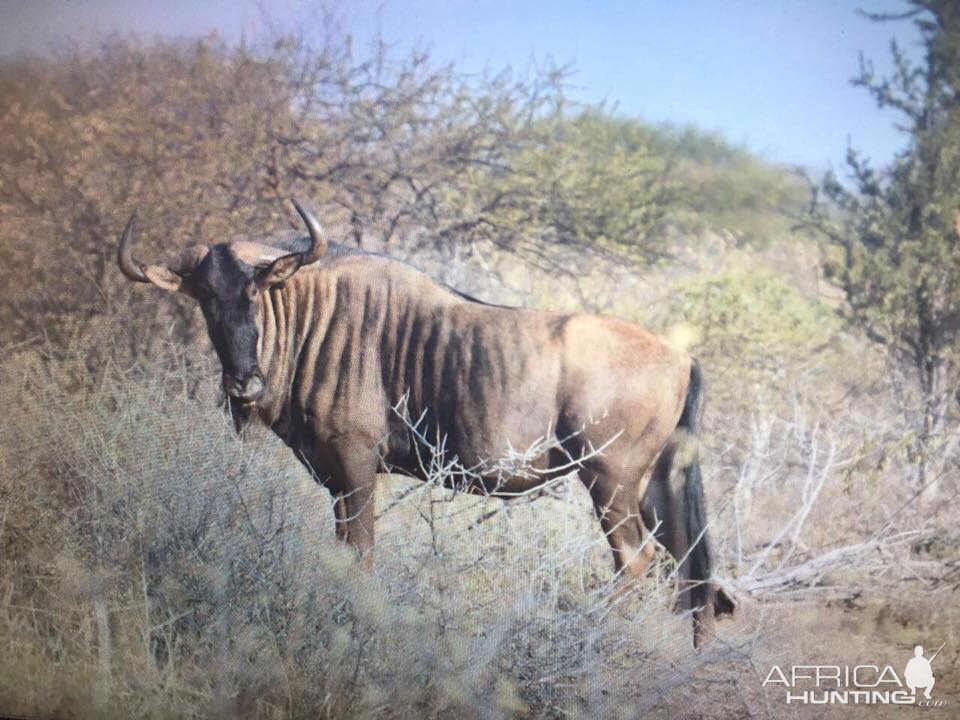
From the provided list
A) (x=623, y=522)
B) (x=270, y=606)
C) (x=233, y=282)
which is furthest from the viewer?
(x=233, y=282)

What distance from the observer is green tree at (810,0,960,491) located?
381 centimetres

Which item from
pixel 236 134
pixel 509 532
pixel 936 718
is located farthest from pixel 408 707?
pixel 236 134

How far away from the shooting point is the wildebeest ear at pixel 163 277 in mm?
3994

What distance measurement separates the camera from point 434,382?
4.02 meters

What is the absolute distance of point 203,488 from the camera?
3586 millimetres

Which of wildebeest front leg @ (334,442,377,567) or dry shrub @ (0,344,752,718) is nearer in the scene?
dry shrub @ (0,344,752,718)

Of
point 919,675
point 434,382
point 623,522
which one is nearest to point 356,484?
point 434,382

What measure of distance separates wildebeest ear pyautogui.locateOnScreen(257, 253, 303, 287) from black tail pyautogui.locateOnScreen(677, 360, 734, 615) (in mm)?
1464

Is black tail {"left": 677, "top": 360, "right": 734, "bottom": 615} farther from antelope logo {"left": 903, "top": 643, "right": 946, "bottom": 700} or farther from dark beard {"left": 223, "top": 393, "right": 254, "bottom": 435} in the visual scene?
dark beard {"left": 223, "top": 393, "right": 254, "bottom": 435}

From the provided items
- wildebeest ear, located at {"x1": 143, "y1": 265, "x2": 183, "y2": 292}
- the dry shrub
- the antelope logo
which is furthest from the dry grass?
wildebeest ear, located at {"x1": 143, "y1": 265, "x2": 183, "y2": 292}

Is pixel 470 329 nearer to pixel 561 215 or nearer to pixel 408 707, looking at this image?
pixel 561 215

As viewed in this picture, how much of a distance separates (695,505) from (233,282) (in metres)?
1.83

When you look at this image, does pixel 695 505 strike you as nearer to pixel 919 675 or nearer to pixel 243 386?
pixel 919 675

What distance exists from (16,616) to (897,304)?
3199mm
